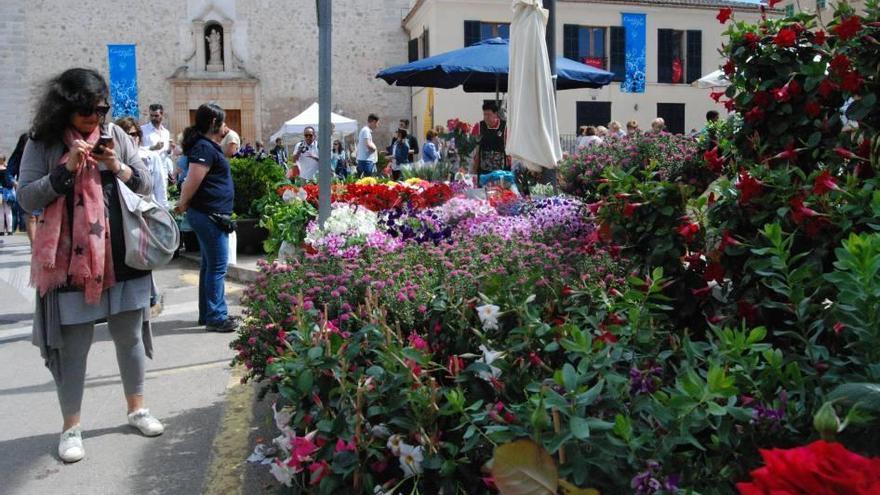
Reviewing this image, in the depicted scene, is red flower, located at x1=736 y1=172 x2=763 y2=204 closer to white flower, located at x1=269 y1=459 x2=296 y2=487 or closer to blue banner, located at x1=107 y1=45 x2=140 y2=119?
white flower, located at x1=269 y1=459 x2=296 y2=487

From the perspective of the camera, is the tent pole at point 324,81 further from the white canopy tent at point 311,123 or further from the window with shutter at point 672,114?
the window with shutter at point 672,114

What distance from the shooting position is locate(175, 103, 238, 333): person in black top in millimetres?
6073

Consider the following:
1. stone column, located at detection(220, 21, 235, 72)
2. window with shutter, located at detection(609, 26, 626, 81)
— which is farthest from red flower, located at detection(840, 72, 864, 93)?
stone column, located at detection(220, 21, 235, 72)

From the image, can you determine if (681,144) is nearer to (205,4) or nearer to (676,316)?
(676,316)

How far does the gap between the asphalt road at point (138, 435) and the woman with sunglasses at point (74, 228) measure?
0.23 m

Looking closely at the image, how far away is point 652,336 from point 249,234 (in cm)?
877

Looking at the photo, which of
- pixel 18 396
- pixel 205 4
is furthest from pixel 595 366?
pixel 205 4

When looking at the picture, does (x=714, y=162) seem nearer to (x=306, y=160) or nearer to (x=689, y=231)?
(x=689, y=231)

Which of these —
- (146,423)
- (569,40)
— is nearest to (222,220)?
(146,423)

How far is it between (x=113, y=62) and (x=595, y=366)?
105 ft

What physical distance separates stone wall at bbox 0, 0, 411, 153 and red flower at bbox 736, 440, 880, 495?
31.0 meters

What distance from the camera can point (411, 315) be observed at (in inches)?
129

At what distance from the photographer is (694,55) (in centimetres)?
3123

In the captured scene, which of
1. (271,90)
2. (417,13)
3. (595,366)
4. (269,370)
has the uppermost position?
(417,13)
